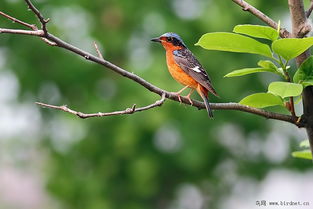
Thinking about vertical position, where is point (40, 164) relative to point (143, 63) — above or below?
below

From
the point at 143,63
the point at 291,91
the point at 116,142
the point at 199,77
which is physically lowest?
the point at 291,91

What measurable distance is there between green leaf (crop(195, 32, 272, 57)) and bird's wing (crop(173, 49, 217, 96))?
2099mm

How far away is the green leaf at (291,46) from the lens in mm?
1857

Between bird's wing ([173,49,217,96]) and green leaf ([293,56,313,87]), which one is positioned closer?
green leaf ([293,56,313,87])

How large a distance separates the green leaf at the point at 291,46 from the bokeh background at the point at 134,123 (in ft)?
23.0

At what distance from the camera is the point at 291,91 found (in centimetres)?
184

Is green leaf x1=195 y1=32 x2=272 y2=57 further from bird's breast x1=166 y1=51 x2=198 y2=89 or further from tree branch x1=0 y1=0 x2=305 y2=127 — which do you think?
bird's breast x1=166 y1=51 x2=198 y2=89

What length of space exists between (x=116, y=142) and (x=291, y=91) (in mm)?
8131

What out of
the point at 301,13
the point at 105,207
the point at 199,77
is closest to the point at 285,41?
the point at 301,13

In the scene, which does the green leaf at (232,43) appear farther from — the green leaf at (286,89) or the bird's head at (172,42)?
the bird's head at (172,42)

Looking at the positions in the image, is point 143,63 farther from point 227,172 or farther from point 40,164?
point 40,164

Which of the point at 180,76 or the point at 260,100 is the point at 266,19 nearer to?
the point at 260,100

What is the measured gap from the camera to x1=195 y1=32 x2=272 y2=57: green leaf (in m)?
1.92

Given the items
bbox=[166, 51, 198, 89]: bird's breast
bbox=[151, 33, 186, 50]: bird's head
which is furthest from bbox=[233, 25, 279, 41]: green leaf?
bbox=[151, 33, 186, 50]: bird's head
